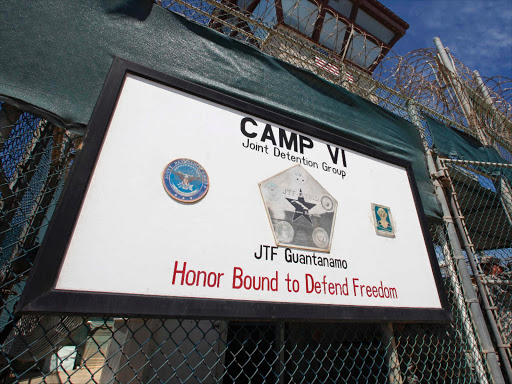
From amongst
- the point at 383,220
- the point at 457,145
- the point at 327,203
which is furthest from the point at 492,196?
the point at 327,203

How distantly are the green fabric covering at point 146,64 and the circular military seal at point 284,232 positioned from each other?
1.05m

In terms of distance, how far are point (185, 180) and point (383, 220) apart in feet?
5.03

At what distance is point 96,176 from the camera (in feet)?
4.47

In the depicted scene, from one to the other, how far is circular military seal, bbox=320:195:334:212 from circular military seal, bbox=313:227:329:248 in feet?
0.61

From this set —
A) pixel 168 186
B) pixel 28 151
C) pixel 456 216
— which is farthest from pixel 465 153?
pixel 28 151

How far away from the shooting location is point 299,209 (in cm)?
184

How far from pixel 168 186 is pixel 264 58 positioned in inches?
61.0

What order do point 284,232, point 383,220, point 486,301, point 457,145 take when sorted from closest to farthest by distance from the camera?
point 284,232
point 383,220
point 486,301
point 457,145

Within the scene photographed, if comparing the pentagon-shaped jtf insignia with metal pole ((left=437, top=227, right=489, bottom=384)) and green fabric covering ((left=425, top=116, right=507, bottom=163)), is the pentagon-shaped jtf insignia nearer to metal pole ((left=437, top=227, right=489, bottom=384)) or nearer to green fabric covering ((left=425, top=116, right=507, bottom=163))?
metal pole ((left=437, top=227, right=489, bottom=384))

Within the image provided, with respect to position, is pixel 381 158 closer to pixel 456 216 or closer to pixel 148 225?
pixel 456 216

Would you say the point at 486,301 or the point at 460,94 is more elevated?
the point at 460,94

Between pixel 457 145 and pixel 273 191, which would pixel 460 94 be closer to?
pixel 457 145

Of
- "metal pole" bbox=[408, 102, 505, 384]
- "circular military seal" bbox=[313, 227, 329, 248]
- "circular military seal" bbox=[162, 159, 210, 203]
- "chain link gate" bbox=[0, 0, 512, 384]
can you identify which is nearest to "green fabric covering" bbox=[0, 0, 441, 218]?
"metal pole" bbox=[408, 102, 505, 384]

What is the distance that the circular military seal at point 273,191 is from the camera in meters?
1.78
